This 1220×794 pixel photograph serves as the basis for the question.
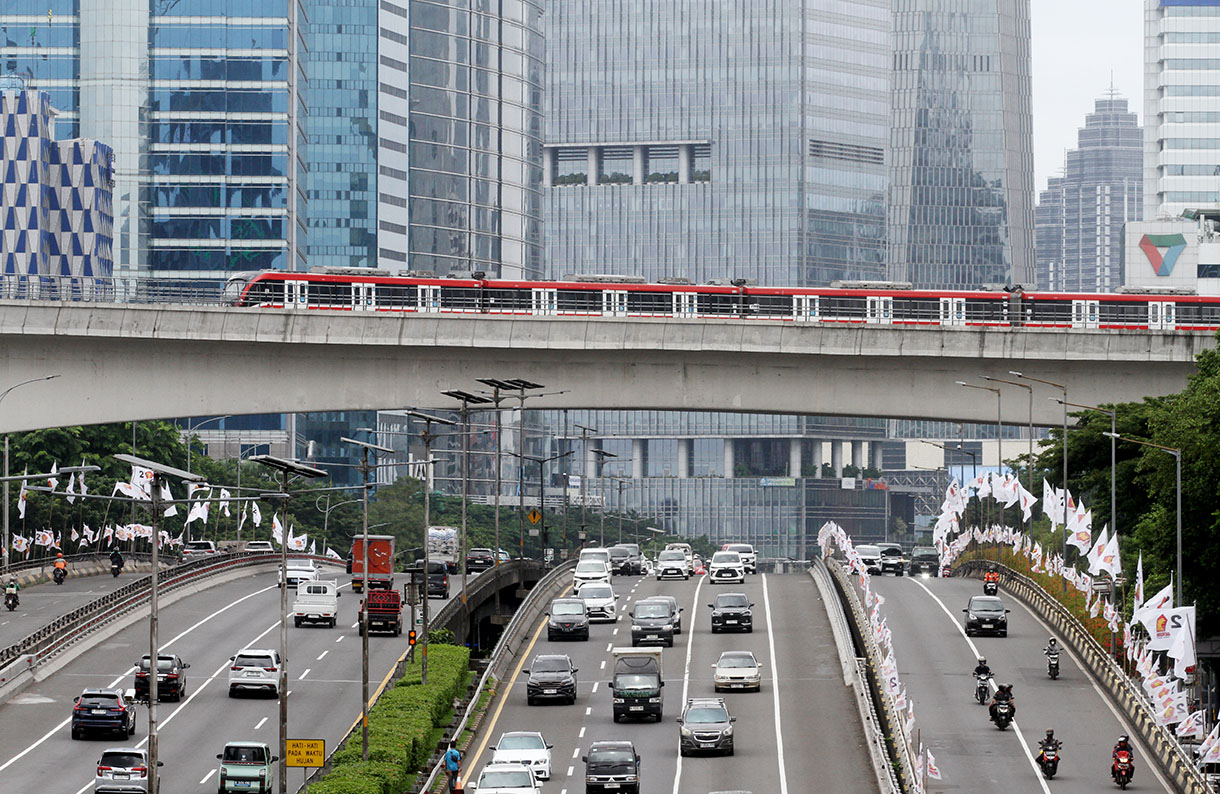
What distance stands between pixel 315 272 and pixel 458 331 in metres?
14.8

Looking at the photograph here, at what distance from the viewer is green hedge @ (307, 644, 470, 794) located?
1860 inches

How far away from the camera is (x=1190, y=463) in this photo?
65.9 m

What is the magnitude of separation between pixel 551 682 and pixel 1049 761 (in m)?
17.2

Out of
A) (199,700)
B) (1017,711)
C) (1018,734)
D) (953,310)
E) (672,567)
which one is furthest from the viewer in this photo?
(672,567)

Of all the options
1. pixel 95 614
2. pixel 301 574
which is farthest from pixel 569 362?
pixel 301 574

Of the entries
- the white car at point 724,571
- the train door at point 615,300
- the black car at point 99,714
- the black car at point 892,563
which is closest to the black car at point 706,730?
the black car at point 99,714

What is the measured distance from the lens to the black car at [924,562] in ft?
408

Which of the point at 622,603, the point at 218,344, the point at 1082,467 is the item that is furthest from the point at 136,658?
the point at 1082,467

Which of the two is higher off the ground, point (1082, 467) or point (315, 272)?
point (315, 272)

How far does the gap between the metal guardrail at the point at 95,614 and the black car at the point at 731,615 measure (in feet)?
76.1

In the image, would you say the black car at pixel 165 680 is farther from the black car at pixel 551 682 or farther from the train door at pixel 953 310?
the train door at pixel 953 310

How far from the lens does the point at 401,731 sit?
53.7 m

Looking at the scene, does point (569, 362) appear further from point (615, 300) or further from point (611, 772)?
point (611, 772)

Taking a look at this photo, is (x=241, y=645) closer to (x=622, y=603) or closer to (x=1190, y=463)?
(x=622, y=603)
